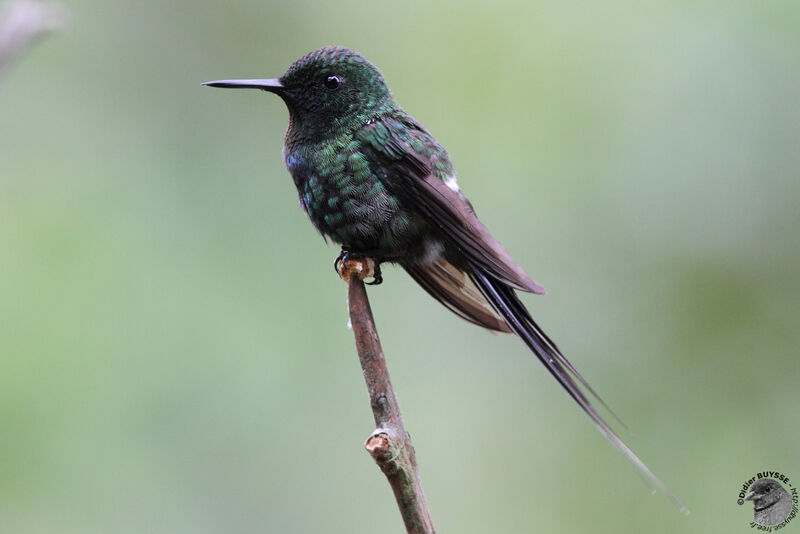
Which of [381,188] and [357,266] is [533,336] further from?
[381,188]

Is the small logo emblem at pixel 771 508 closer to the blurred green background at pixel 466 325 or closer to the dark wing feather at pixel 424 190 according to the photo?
the dark wing feather at pixel 424 190

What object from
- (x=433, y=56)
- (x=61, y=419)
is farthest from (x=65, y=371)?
(x=433, y=56)

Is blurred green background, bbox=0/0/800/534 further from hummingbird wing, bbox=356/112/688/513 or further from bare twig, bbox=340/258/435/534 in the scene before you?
bare twig, bbox=340/258/435/534

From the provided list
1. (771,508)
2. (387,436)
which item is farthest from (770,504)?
(387,436)

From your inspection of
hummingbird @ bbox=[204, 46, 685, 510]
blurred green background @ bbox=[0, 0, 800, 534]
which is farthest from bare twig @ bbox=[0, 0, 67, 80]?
blurred green background @ bbox=[0, 0, 800, 534]

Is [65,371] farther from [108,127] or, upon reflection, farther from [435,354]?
[435,354]

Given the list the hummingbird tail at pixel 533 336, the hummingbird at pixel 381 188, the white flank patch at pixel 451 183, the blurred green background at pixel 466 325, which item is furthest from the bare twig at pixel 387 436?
the blurred green background at pixel 466 325
